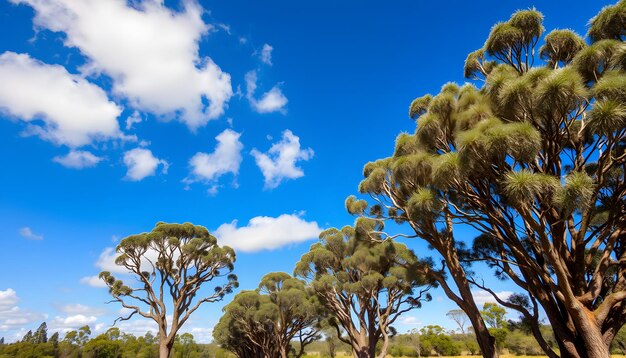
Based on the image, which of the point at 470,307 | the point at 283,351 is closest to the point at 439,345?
the point at 283,351

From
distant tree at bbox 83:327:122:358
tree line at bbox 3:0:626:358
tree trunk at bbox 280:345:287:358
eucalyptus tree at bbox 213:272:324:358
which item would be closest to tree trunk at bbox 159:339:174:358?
eucalyptus tree at bbox 213:272:324:358

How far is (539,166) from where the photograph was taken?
9.61 metres

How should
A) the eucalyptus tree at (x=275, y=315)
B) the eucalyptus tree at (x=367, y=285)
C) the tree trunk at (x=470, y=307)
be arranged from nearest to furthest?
the tree trunk at (x=470, y=307) → the eucalyptus tree at (x=367, y=285) → the eucalyptus tree at (x=275, y=315)

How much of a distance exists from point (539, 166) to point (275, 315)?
21.7m

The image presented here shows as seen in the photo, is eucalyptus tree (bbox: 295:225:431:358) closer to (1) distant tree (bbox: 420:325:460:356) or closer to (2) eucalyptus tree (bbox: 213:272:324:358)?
(2) eucalyptus tree (bbox: 213:272:324:358)

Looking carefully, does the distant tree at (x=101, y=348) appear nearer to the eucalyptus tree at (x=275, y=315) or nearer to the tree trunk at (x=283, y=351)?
the eucalyptus tree at (x=275, y=315)

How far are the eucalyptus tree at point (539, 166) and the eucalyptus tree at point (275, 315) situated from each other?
15.3 meters

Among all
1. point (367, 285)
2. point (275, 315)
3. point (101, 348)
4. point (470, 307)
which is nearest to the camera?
point (470, 307)

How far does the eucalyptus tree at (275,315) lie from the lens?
25141 mm

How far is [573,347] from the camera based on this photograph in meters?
8.46

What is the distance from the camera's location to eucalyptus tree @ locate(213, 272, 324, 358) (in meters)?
25.1

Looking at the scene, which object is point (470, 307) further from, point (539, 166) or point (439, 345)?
point (439, 345)

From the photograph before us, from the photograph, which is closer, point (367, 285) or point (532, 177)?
point (532, 177)

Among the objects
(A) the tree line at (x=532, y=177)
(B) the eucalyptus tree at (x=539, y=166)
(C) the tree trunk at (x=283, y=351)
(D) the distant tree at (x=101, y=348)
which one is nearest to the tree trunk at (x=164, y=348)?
(C) the tree trunk at (x=283, y=351)
